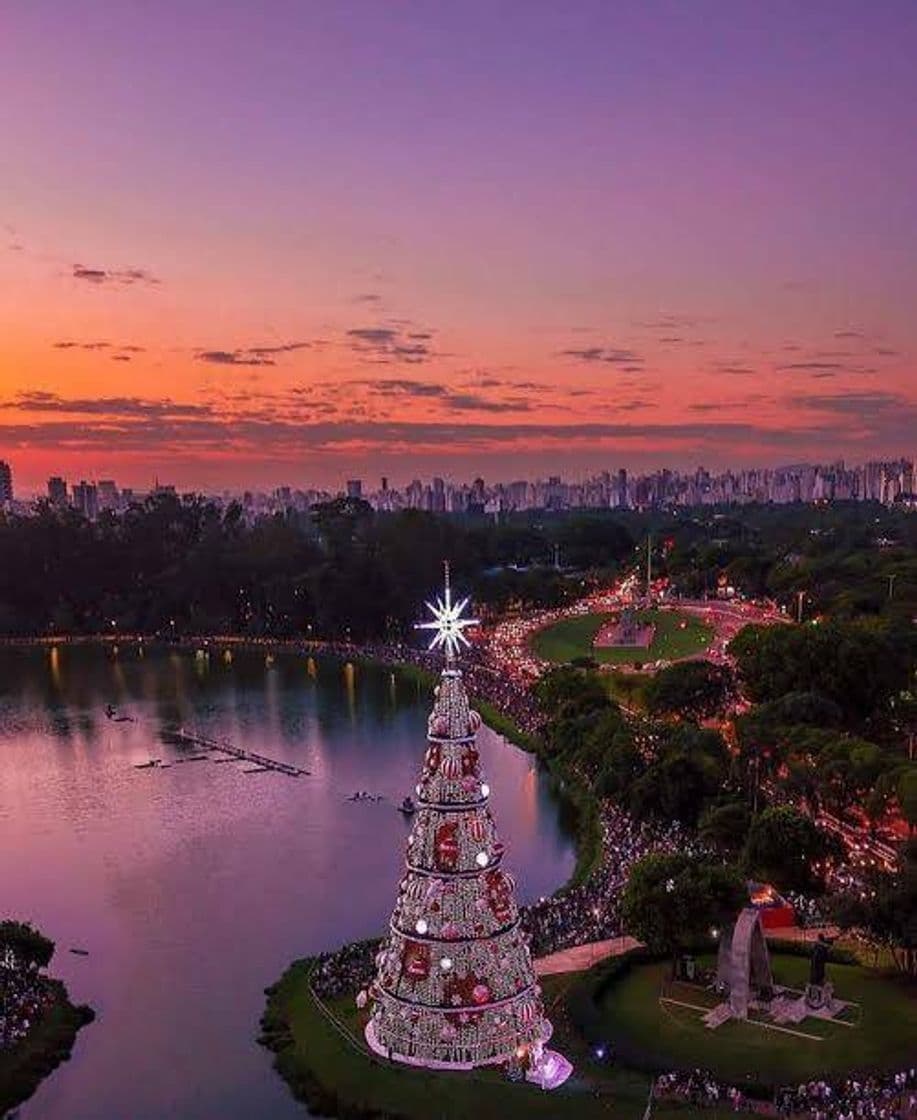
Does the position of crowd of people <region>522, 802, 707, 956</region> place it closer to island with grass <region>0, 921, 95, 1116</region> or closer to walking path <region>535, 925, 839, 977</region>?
walking path <region>535, 925, 839, 977</region>

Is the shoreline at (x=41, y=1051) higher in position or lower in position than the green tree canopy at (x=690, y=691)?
lower

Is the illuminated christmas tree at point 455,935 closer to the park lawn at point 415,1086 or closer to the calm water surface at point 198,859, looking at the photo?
the park lawn at point 415,1086

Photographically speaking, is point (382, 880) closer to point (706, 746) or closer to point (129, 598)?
point (706, 746)

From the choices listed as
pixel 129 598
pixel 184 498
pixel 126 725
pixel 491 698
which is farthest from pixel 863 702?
pixel 184 498

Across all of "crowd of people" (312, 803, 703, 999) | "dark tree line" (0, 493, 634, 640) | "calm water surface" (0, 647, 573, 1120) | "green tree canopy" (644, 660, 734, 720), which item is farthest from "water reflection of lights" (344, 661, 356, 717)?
"crowd of people" (312, 803, 703, 999)

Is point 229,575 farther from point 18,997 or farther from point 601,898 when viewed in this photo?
point 18,997

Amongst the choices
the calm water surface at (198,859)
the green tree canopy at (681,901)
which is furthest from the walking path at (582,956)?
the calm water surface at (198,859)

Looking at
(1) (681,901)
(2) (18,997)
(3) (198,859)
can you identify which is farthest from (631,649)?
(2) (18,997)
